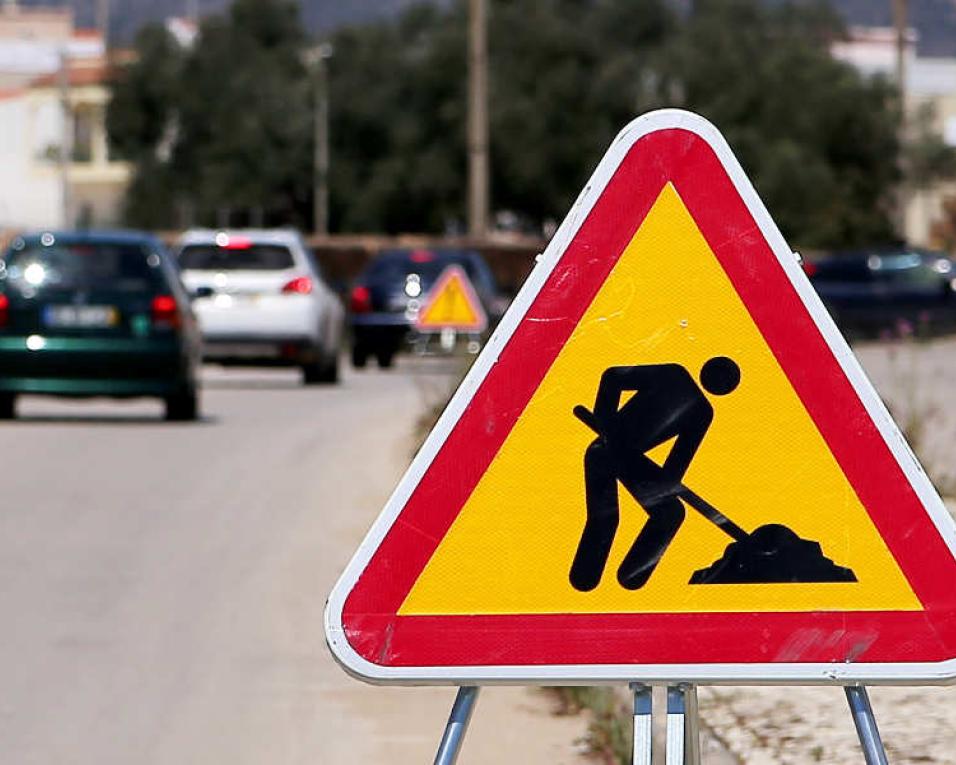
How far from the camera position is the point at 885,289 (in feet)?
142

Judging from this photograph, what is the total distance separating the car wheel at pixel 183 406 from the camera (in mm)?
21984

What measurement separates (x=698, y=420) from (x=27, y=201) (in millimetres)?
125154

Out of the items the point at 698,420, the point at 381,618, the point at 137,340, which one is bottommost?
the point at 137,340

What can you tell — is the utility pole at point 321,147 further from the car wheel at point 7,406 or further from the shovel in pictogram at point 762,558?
the shovel in pictogram at point 762,558

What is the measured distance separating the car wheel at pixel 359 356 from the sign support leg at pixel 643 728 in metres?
31.8

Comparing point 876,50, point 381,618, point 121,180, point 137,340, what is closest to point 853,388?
point 381,618

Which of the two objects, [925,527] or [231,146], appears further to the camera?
[231,146]

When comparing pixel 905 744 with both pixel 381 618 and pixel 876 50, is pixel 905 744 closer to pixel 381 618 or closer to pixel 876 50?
pixel 381 618

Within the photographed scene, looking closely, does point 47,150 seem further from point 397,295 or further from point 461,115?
point 397,295

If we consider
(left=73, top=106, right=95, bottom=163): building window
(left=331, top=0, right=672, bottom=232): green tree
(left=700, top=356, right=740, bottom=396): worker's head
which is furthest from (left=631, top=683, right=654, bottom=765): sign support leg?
(left=73, top=106, right=95, bottom=163): building window

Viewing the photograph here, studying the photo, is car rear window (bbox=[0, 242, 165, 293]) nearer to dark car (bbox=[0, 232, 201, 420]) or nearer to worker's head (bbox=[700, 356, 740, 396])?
dark car (bbox=[0, 232, 201, 420])

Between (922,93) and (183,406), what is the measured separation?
11399 centimetres

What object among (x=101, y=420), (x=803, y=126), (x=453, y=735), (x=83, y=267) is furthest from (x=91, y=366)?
(x=803, y=126)

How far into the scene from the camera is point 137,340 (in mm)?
21500
